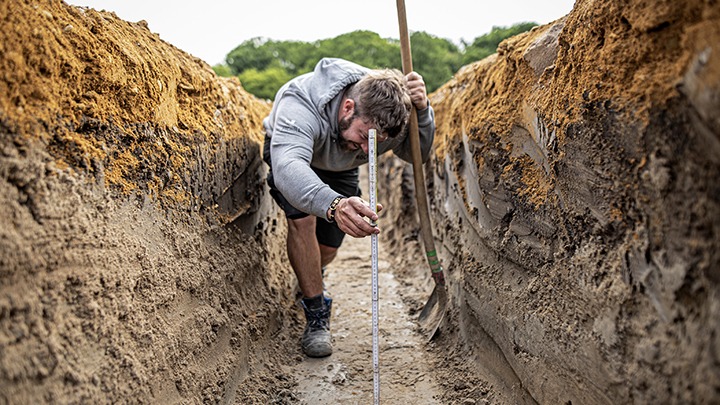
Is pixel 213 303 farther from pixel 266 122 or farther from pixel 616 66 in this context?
pixel 616 66

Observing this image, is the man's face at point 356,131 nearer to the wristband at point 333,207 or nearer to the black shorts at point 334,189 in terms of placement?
the black shorts at point 334,189

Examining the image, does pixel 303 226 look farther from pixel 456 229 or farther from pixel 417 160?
pixel 456 229

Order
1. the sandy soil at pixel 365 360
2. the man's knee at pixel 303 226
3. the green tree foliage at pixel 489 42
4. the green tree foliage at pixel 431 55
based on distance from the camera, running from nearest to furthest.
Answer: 1. the sandy soil at pixel 365 360
2. the man's knee at pixel 303 226
3. the green tree foliage at pixel 489 42
4. the green tree foliage at pixel 431 55

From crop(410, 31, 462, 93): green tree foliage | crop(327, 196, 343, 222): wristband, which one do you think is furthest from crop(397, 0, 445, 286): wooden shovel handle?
crop(410, 31, 462, 93): green tree foliage

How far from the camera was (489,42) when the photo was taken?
207 inches

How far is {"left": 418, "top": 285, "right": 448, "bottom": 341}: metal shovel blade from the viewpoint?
11.6 feet

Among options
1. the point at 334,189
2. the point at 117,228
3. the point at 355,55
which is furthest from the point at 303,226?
the point at 355,55

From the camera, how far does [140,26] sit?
2.95m

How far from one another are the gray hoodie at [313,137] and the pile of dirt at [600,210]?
774 mm

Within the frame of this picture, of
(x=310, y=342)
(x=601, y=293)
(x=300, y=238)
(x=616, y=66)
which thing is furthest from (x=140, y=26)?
(x=601, y=293)

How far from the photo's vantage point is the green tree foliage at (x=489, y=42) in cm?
424

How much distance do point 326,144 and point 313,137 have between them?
0.19m

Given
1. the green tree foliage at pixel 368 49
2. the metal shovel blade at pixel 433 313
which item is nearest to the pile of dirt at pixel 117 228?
the metal shovel blade at pixel 433 313

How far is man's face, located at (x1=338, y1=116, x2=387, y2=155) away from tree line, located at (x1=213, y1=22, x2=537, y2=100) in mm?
663
